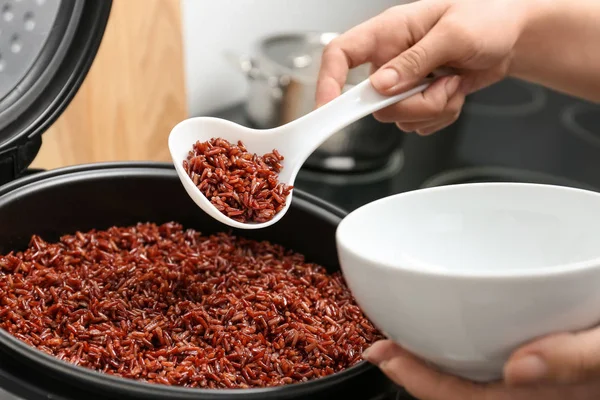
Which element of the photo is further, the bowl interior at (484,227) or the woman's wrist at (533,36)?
the woman's wrist at (533,36)

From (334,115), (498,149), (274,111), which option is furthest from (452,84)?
(498,149)

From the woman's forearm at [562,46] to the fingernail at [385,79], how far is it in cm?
39

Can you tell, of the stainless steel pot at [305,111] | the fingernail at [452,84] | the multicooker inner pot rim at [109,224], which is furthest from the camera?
the stainless steel pot at [305,111]

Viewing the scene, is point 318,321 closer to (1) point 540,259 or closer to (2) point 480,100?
(1) point 540,259

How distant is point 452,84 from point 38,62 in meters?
0.81

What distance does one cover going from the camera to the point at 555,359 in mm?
675

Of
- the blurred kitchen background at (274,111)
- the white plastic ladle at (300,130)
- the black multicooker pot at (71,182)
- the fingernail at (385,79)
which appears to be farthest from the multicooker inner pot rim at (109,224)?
the blurred kitchen background at (274,111)

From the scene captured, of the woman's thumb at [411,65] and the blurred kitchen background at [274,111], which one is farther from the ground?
the woman's thumb at [411,65]

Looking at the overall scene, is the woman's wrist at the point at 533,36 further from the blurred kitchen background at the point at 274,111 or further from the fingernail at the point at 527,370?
the fingernail at the point at 527,370

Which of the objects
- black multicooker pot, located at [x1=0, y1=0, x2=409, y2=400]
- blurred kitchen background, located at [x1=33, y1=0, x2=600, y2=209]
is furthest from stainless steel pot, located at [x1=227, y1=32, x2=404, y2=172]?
black multicooker pot, located at [x1=0, y1=0, x2=409, y2=400]

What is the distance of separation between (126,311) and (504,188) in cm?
63

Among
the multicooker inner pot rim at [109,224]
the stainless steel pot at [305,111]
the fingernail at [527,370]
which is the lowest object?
the stainless steel pot at [305,111]

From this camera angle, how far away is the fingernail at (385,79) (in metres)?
1.20

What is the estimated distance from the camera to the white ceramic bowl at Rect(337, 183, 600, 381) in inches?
26.0
